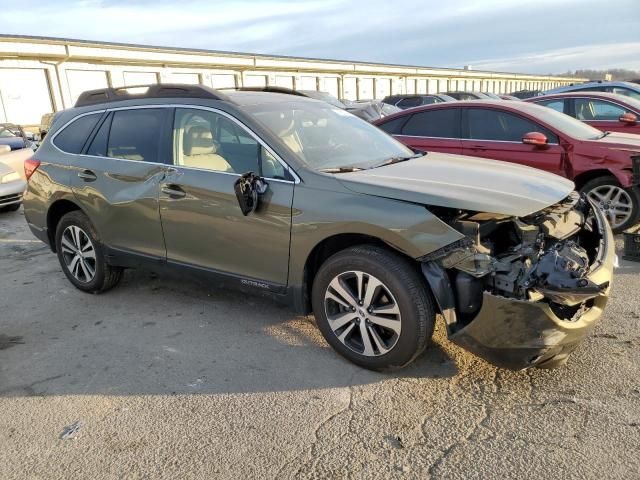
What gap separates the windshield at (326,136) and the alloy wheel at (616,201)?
298 cm

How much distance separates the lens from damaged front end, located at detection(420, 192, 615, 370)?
107 inches

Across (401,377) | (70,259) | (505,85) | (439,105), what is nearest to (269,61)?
(439,105)

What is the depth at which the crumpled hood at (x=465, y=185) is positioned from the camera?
2.96 metres

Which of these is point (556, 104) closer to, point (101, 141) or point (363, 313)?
point (363, 313)

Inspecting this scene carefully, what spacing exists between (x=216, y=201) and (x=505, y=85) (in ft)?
243

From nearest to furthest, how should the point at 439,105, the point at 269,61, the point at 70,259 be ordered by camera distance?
the point at 70,259, the point at 439,105, the point at 269,61

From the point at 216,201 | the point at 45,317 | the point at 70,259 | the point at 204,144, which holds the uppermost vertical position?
the point at 204,144

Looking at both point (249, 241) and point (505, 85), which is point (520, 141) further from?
point (505, 85)

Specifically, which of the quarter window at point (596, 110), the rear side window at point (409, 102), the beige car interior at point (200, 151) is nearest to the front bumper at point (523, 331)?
the beige car interior at point (200, 151)

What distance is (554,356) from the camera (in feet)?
9.75

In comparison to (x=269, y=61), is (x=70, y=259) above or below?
below

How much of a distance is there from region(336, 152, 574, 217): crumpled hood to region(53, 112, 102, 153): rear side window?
2.73 m

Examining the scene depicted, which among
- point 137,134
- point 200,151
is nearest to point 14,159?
point 137,134

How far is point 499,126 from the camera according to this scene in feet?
21.8
